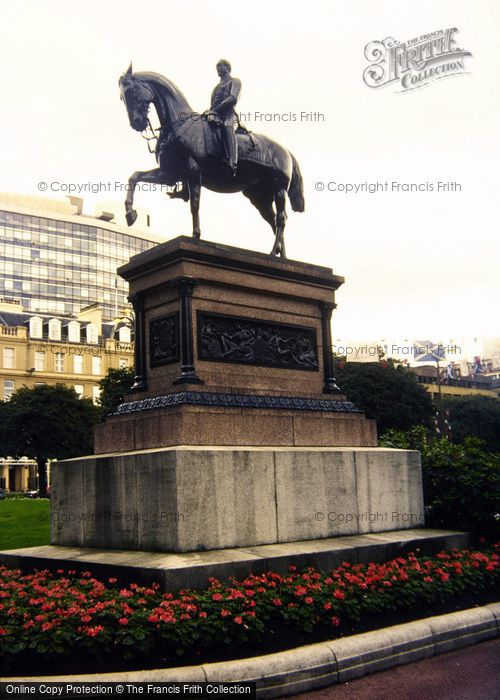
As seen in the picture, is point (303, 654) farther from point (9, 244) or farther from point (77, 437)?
point (9, 244)

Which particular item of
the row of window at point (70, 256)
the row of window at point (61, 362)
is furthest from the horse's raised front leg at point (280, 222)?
the row of window at point (70, 256)

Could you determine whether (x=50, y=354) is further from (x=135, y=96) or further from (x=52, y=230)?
(x=135, y=96)

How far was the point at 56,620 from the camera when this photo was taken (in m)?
7.77

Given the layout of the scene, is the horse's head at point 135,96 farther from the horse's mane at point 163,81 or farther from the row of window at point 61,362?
the row of window at point 61,362

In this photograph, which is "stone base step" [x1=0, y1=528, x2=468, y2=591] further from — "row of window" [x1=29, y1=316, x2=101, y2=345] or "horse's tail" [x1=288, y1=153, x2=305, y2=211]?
"row of window" [x1=29, y1=316, x2=101, y2=345]

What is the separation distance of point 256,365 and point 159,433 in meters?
2.41

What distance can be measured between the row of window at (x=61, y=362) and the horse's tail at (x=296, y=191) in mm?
76339

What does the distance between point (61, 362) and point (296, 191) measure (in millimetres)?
80201

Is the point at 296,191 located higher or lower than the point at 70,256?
lower

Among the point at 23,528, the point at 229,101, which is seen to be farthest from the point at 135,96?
the point at 23,528

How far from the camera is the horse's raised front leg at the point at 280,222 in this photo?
1506cm

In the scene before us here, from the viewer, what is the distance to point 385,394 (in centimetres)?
6312

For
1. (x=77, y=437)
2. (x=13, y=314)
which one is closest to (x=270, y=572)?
(x=77, y=437)

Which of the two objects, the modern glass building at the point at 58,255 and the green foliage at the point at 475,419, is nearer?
the green foliage at the point at 475,419
